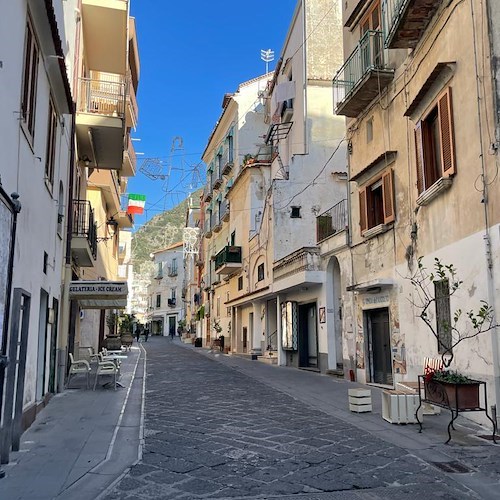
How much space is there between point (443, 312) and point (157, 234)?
46067mm

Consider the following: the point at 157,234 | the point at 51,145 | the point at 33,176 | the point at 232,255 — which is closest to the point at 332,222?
the point at 51,145

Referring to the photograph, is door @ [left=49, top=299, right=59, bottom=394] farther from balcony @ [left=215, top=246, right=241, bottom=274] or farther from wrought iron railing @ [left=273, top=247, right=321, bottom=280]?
balcony @ [left=215, top=246, right=241, bottom=274]

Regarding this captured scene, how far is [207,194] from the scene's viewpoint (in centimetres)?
4138

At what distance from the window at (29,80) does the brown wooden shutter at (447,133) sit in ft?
21.9

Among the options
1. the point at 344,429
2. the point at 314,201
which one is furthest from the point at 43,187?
the point at 314,201

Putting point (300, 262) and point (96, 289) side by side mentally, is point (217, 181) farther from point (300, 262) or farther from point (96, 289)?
point (96, 289)

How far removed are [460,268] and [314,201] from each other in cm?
1349

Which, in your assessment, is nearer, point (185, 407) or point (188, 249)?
point (185, 407)

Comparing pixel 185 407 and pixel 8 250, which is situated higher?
pixel 8 250

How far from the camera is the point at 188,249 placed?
56500 millimetres

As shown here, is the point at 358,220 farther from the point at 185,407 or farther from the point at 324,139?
the point at 324,139

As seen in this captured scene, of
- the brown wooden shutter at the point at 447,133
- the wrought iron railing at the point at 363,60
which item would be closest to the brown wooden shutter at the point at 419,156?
the brown wooden shutter at the point at 447,133

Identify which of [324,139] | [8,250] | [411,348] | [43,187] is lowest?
[411,348]

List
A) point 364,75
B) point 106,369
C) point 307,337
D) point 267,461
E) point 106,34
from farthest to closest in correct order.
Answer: point 307,337 → point 106,34 → point 106,369 → point 364,75 → point 267,461
